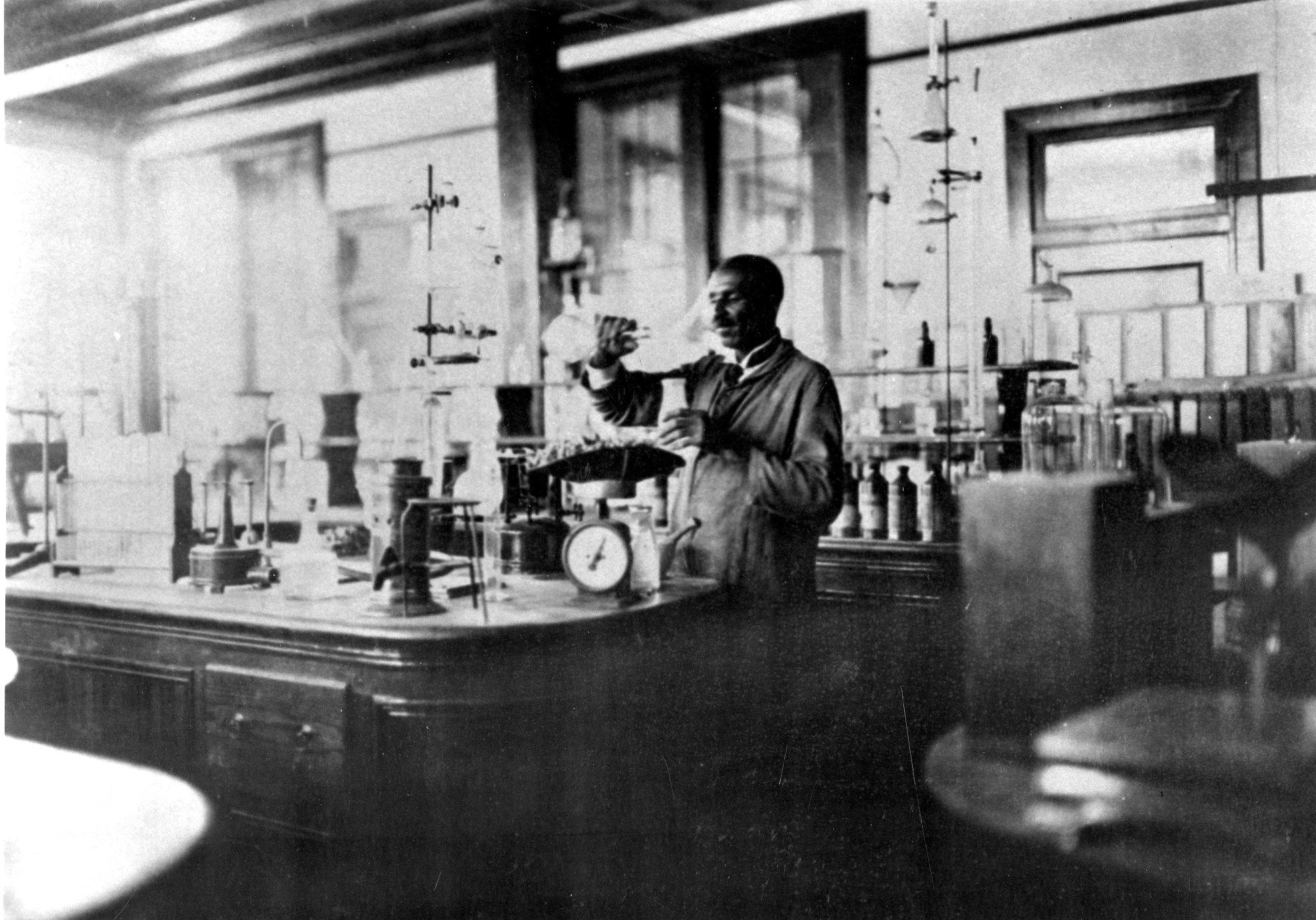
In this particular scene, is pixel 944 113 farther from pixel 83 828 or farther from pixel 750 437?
pixel 83 828

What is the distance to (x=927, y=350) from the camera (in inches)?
134

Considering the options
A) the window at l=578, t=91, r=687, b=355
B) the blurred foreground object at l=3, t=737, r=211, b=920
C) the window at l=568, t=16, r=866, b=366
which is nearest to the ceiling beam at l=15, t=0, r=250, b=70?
the blurred foreground object at l=3, t=737, r=211, b=920

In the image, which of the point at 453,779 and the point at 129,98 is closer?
the point at 453,779

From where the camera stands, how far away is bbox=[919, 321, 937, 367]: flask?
3.41 meters

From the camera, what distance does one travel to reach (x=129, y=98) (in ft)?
8.52

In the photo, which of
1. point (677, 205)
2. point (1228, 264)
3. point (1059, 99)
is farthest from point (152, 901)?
point (677, 205)

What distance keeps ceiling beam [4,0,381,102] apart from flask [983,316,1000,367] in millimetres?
1907

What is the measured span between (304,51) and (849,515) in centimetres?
213

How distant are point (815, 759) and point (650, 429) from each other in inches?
33.9

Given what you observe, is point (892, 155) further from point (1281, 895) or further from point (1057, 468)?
point (1281, 895)

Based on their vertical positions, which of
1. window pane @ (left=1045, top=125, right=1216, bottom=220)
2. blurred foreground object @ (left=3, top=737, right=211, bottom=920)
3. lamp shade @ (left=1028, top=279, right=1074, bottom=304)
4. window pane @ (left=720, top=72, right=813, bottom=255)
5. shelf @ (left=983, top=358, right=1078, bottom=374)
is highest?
window pane @ (left=720, top=72, right=813, bottom=255)

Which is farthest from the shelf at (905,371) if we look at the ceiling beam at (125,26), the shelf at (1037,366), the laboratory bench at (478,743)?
the ceiling beam at (125,26)

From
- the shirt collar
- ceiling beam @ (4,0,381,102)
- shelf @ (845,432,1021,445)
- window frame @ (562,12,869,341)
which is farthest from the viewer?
window frame @ (562,12,869,341)

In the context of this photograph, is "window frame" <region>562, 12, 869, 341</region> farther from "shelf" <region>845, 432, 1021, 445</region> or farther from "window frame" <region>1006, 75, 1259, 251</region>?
"window frame" <region>1006, 75, 1259, 251</region>
